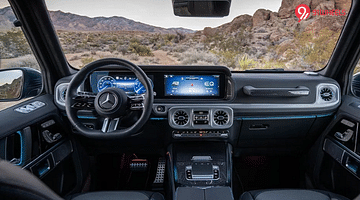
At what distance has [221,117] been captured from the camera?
109 inches

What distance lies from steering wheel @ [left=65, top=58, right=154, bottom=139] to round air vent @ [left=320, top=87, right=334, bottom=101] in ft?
6.14

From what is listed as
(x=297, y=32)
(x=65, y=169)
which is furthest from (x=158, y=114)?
(x=297, y=32)

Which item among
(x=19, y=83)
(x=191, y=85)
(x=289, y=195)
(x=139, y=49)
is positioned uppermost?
(x=19, y=83)

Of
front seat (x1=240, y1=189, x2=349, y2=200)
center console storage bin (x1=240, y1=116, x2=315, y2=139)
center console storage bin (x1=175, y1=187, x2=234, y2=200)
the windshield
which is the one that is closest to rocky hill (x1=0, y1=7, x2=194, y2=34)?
the windshield

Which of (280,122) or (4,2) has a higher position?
(4,2)

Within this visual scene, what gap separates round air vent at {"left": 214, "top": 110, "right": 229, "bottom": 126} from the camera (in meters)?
2.76

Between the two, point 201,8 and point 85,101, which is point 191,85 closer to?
point 201,8

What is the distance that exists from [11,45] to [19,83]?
0.35m

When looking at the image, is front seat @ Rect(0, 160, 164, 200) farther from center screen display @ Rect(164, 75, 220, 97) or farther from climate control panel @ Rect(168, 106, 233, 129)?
center screen display @ Rect(164, 75, 220, 97)

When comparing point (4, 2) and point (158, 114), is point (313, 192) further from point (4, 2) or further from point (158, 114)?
point (4, 2)

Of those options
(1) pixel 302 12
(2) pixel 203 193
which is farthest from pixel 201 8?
(1) pixel 302 12

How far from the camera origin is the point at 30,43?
106 inches

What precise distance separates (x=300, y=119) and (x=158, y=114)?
1.49 metres

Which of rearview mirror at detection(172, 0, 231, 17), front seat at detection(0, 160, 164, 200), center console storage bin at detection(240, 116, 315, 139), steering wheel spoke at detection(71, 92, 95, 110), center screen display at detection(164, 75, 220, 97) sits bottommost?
center console storage bin at detection(240, 116, 315, 139)
